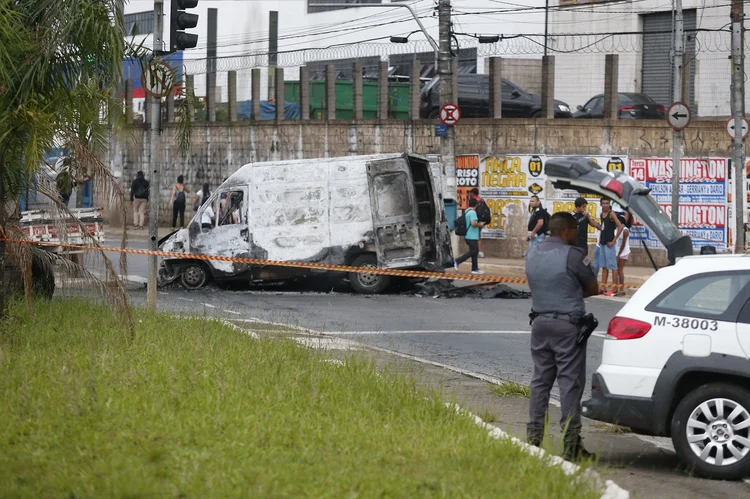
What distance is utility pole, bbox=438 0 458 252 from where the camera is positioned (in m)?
25.4

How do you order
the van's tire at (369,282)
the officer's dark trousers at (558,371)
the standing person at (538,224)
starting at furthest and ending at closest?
the standing person at (538,224) < the van's tire at (369,282) < the officer's dark trousers at (558,371)

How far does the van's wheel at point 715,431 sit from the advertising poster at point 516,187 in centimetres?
1873

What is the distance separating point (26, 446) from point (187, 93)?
6.80 meters

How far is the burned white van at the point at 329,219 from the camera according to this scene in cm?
1986

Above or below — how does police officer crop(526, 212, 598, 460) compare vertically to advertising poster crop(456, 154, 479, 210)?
below

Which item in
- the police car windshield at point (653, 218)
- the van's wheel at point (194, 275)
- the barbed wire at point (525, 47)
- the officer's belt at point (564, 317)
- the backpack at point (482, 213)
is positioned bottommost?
the van's wheel at point (194, 275)

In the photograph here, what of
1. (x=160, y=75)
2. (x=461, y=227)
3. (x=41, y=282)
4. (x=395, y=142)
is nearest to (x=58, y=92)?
(x=160, y=75)

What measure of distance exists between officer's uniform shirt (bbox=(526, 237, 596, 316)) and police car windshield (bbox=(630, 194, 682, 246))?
2.96ft

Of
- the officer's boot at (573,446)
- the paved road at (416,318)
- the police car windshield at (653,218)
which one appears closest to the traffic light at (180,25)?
the paved road at (416,318)

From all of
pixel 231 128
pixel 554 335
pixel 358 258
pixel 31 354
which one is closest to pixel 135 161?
pixel 231 128

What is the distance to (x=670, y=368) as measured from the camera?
25.6ft

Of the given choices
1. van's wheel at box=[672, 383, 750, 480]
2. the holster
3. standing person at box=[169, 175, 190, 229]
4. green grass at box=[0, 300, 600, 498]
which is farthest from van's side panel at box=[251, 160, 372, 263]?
standing person at box=[169, 175, 190, 229]

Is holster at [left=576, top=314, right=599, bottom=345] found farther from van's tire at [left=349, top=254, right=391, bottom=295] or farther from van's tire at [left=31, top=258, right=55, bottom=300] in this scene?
van's tire at [left=349, top=254, right=391, bottom=295]

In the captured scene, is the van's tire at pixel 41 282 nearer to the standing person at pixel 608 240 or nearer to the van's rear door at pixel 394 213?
the van's rear door at pixel 394 213
